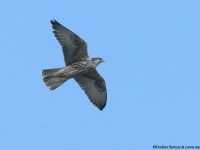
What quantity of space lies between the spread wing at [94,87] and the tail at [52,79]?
2.96ft

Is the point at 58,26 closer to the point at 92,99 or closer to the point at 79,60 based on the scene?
the point at 79,60

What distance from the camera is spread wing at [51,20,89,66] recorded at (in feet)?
39.0

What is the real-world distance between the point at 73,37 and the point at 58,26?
63 centimetres

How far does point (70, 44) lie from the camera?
12086 millimetres

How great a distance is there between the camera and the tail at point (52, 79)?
12.2 m

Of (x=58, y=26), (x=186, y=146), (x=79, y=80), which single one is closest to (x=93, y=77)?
(x=79, y=80)

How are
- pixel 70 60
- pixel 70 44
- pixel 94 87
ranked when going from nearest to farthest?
pixel 70 44, pixel 70 60, pixel 94 87

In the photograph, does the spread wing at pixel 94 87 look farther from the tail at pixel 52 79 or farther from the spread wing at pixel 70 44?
the spread wing at pixel 70 44

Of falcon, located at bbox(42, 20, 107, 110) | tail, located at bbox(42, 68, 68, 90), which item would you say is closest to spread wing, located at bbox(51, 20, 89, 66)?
falcon, located at bbox(42, 20, 107, 110)

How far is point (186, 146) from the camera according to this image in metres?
9.95

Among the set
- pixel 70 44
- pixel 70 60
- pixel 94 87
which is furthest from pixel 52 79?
pixel 94 87

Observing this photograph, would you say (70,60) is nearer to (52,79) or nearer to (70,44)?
(70,44)

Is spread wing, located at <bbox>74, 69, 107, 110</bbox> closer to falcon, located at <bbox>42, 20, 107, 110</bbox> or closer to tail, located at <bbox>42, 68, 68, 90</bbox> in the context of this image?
falcon, located at <bbox>42, 20, 107, 110</bbox>

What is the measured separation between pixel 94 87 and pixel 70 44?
80.8 inches
